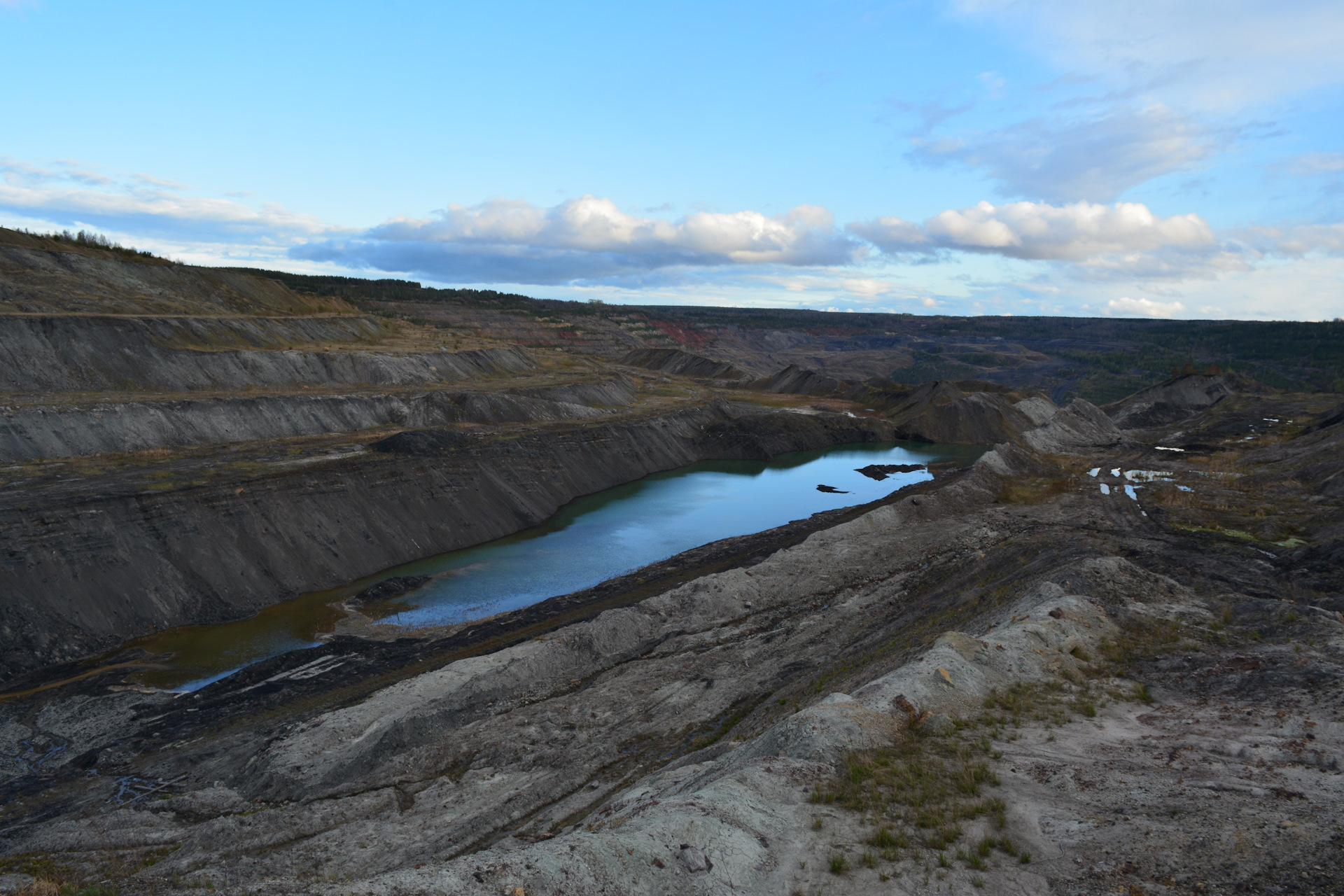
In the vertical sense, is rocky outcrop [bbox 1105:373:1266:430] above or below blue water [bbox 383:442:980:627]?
above

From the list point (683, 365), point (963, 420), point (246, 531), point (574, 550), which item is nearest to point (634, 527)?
point (574, 550)

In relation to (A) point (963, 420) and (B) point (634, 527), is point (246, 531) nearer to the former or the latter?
(B) point (634, 527)

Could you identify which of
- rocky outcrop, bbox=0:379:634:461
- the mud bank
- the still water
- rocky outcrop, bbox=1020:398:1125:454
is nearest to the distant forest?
rocky outcrop, bbox=1020:398:1125:454

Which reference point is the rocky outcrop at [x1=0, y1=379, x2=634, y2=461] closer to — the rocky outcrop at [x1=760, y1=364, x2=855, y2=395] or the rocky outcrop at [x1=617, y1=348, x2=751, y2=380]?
the rocky outcrop at [x1=760, y1=364, x2=855, y2=395]

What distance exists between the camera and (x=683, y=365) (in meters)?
114

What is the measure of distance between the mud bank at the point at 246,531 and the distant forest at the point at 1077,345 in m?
78.7

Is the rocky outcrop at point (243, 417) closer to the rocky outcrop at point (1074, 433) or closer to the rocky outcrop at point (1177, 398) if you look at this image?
the rocky outcrop at point (1074, 433)

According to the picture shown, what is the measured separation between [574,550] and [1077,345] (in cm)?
16648

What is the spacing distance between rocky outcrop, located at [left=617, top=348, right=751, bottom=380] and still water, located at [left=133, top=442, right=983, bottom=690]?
1801 inches

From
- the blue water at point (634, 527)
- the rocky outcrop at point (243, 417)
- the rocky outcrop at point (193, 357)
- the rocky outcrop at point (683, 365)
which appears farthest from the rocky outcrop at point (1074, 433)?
the rocky outcrop at point (193, 357)

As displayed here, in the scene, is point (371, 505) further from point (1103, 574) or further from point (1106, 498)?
point (1106, 498)

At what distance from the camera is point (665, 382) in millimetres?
94750

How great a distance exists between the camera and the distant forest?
116m

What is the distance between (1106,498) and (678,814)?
39.4m
